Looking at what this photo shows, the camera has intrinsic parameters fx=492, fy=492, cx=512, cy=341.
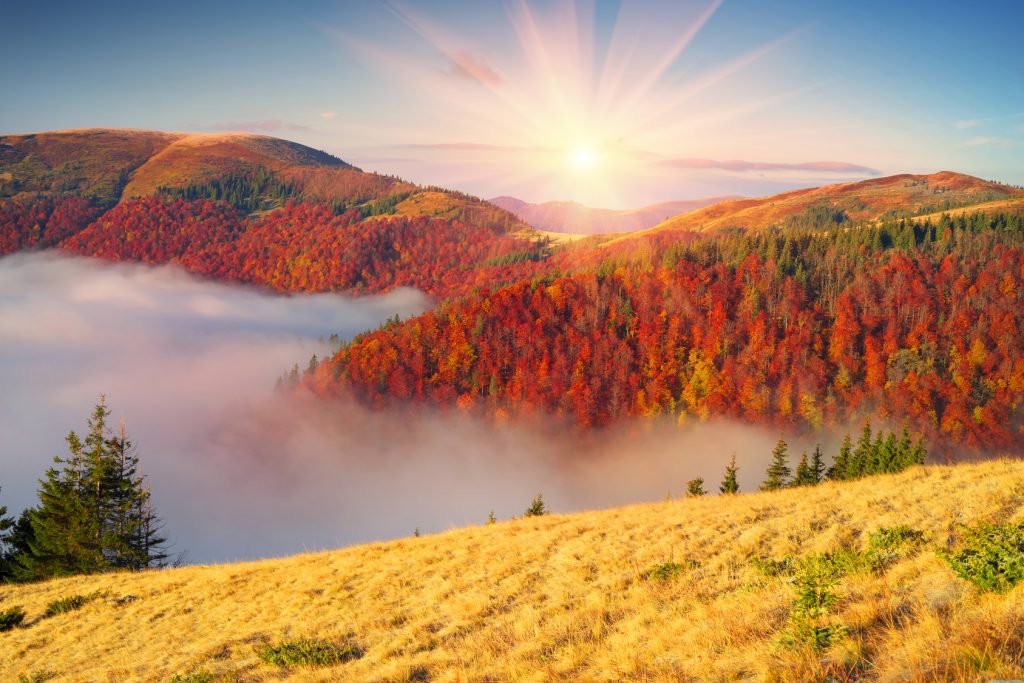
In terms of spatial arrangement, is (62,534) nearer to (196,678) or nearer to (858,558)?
(196,678)

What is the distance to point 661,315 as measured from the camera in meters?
183

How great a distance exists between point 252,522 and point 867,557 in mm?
207164

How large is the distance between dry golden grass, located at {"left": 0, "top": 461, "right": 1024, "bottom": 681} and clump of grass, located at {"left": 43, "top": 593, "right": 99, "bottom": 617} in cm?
42

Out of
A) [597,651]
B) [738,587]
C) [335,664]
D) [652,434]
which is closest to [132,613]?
[335,664]

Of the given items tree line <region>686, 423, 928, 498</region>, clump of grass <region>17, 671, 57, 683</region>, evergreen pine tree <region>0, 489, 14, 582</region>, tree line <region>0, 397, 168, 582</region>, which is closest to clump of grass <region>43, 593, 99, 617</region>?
clump of grass <region>17, 671, 57, 683</region>

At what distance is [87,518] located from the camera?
3466 cm

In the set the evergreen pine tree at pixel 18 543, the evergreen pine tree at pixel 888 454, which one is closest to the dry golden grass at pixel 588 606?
the evergreen pine tree at pixel 18 543

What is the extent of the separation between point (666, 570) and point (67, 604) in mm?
21901

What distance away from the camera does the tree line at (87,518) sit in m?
34.0

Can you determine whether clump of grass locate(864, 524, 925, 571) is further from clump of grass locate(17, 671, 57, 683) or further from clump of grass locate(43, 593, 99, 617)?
clump of grass locate(43, 593, 99, 617)

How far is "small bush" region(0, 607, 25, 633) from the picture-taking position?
16.8 metres

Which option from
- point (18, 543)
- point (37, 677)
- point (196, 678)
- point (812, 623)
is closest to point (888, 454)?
point (812, 623)

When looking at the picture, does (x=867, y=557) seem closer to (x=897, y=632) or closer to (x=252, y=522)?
(x=897, y=632)

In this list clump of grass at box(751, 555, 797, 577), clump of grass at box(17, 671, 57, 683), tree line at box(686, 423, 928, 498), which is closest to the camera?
clump of grass at box(751, 555, 797, 577)
